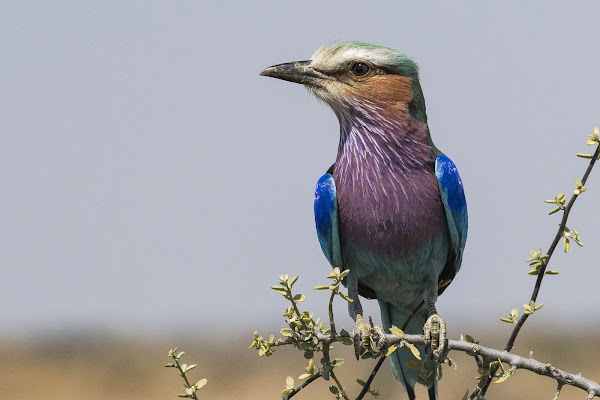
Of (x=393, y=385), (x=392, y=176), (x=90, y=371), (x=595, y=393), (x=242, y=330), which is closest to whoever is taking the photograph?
(x=595, y=393)

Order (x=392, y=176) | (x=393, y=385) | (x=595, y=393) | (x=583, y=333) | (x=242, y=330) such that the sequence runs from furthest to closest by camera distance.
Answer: (x=242, y=330)
(x=583, y=333)
(x=393, y=385)
(x=392, y=176)
(x=595, y=393)

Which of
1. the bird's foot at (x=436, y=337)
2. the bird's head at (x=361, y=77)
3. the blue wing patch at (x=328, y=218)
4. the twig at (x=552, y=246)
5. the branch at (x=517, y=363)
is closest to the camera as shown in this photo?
the branch at (x=517, y=363)

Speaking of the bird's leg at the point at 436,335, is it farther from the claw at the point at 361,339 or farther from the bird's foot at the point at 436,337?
the claw at the point at 361,339

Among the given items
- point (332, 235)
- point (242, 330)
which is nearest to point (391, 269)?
point (332, 235)

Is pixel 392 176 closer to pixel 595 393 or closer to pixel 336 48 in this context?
pixel 336 48

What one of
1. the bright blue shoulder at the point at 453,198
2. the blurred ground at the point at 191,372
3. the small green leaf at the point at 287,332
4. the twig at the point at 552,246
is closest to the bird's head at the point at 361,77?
the bright blue shoulder at the point at 453,198

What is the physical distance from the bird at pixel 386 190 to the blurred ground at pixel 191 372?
36.9 feet

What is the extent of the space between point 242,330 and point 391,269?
37.1 m

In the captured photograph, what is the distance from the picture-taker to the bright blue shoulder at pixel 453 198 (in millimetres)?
5402

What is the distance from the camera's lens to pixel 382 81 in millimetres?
5559

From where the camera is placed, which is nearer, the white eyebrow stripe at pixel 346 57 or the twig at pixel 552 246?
the twig at pixel 552 246

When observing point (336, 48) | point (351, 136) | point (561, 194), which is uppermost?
point (336, 48)

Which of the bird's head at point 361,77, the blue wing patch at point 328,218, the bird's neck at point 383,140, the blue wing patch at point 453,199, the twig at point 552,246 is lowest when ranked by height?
the twig at point 552,246

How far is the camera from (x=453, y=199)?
17.8 feet
